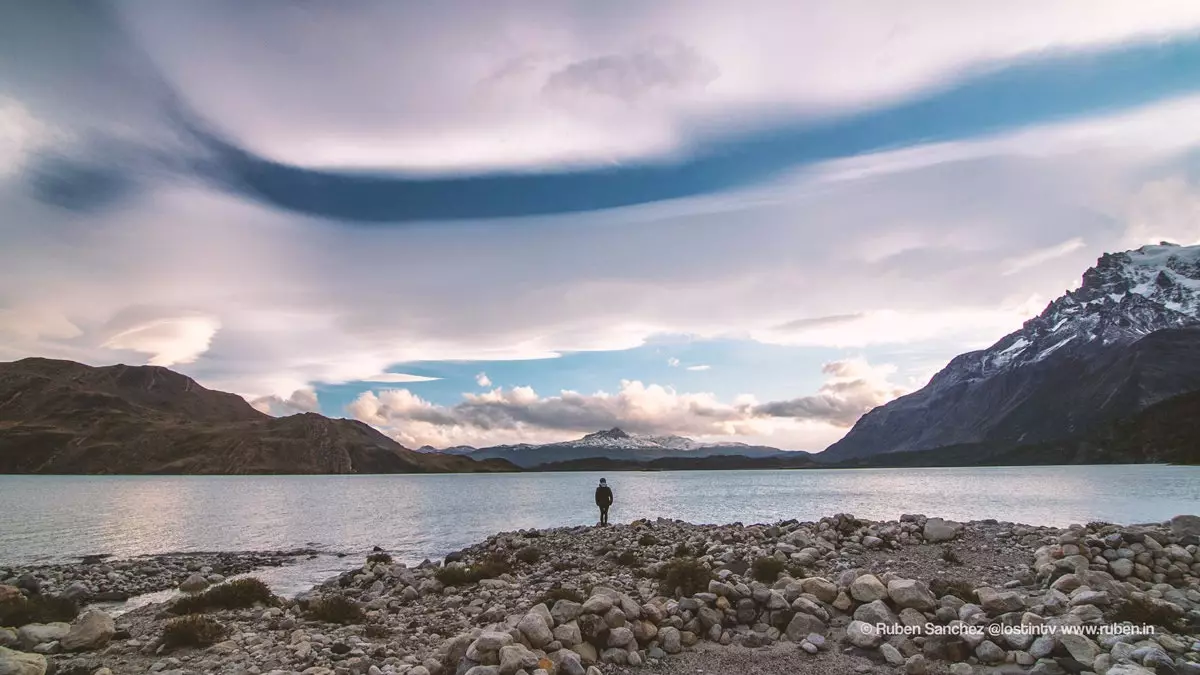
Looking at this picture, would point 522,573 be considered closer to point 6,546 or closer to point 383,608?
point 383,608

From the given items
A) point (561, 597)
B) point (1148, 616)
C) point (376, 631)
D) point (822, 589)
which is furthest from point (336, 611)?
point (1148, 616)

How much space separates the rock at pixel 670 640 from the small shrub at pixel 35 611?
17.1 meters

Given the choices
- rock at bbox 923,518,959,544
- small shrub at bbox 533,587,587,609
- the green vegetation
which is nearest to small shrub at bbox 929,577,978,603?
small shrub at bbox 533,587,587,609

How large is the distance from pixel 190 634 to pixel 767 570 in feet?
49.0

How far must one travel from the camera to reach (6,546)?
47.0 metres

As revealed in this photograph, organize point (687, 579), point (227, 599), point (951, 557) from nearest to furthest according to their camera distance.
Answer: point (687, 579) < point (227, 599) < point (951, 557)

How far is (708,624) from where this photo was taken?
15.2 meters

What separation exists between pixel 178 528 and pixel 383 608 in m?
53.4

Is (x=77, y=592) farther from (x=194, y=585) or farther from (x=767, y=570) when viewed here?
(x=767, y=570)

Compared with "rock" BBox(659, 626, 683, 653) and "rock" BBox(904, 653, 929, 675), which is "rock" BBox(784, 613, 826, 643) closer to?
"rock" BBox(904, 653, 929, 675)

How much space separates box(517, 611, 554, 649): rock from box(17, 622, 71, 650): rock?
11.4 meters

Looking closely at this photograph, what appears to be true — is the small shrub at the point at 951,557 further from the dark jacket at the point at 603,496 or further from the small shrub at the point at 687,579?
the dark jacket at the point at 603,496

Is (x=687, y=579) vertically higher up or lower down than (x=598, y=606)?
lower down

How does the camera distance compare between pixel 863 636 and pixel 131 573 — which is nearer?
pixel 863 636
